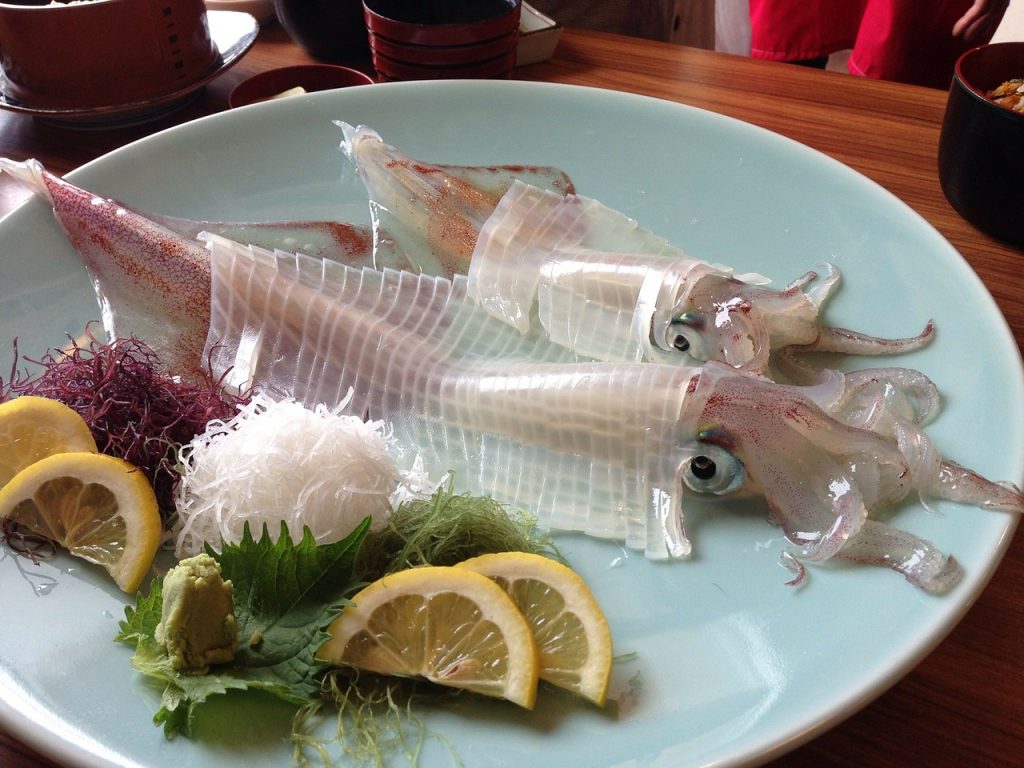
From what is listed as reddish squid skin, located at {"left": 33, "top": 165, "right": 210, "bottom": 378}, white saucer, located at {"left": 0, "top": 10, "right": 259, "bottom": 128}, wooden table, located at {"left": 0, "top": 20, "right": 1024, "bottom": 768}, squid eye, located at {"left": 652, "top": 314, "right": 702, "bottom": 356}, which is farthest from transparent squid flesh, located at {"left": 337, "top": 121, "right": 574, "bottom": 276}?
wooden table, located at {"left": 0, "top": 20, "right": 1024, "bottom": 768}

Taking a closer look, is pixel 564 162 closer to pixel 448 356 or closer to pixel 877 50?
pixel 448 356

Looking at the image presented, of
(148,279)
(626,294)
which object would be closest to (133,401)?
(148,279)

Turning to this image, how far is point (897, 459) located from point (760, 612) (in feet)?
0.97

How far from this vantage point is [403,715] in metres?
1.08

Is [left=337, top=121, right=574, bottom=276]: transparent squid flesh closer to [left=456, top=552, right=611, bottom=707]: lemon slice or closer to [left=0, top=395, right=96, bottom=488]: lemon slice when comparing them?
[left=0, top=395, right=96, bottom=488]: lemon slice

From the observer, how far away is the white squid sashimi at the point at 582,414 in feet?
4.17

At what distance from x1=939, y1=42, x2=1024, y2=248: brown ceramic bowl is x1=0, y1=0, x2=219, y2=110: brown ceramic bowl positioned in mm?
1879

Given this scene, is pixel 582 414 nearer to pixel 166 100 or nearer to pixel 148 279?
pixel 148 279

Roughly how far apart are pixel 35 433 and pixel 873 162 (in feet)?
6.41

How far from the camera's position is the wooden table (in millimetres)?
1104

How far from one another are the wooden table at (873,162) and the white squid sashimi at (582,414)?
0.16 metres

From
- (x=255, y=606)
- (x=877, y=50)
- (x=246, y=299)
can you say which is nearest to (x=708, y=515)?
(x=255, y=606)

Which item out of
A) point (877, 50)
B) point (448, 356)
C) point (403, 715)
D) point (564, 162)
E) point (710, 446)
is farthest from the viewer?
point (877, 50)

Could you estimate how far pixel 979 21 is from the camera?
10.2 ft
